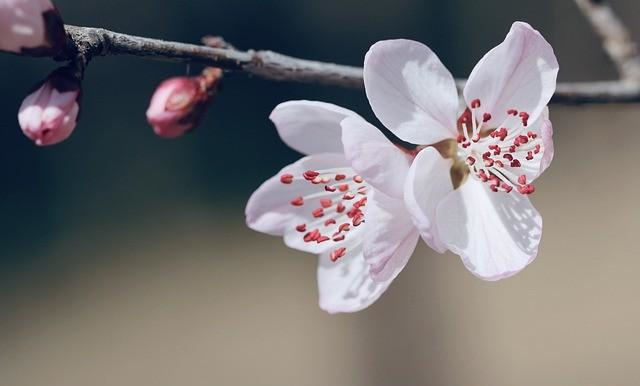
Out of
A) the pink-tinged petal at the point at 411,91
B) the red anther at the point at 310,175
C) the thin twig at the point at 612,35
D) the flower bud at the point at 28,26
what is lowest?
the red anther at the point at 310,175

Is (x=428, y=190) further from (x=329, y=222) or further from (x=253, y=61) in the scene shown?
(x=253, y=61)

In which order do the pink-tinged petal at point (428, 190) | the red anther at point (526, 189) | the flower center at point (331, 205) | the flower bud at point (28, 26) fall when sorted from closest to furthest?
the flower bud at point (28, 26)
the pink-tinged petal at point (428, 190)
the red anther at point (526, 189)
the flower center at point (331, 205)

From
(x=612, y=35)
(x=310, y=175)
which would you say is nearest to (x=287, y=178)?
(x=310, y=175)

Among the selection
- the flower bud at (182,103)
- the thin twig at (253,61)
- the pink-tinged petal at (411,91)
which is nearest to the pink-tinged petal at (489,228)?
the pink-tinged petal at (411,91)

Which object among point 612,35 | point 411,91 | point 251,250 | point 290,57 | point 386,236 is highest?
point 251,250

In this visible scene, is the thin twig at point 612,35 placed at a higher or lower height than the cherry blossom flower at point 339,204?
higher

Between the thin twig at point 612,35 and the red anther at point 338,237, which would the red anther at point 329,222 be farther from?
the thin twig at point 612,35
